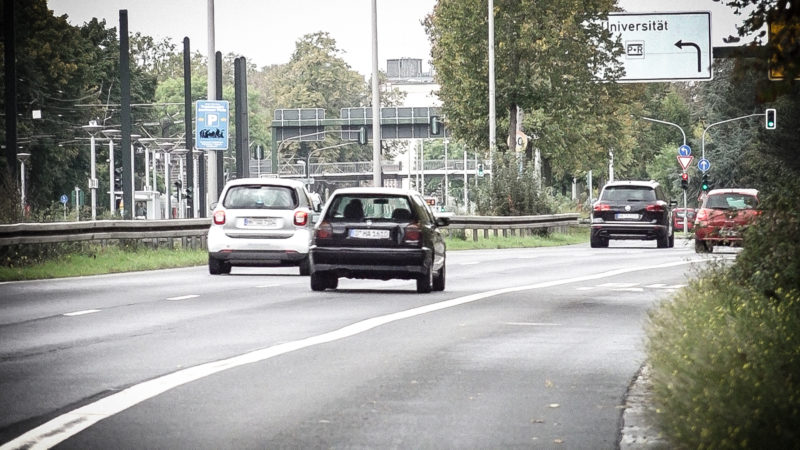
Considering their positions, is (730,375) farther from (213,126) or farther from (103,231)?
(213,126)

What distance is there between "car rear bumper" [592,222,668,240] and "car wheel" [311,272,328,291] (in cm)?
2253

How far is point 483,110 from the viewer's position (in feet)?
216

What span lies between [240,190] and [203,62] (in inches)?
6378

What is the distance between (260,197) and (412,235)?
6343 mm

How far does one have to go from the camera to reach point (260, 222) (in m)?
27.8

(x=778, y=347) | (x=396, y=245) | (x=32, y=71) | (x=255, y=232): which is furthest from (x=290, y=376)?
(x=32, y=71)

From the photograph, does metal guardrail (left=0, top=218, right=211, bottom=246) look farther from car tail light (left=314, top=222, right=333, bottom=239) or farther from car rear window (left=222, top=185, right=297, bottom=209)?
car tail light (left=314, top=222, right=333, bottom=239)

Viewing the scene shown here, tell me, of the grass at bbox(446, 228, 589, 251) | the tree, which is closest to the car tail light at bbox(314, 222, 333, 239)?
the grass at bbox(446, 228, 589, 251)

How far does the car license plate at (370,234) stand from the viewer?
886 inches

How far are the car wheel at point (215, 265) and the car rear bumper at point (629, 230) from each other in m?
18.5

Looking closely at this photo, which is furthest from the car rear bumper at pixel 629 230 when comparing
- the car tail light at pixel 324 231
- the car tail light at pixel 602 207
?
the car tail light at pixel 324 231

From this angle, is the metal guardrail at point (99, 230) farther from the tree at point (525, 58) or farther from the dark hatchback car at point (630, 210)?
the tree at point (525, 58)

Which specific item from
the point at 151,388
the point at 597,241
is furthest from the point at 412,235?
→ the point at 597,241

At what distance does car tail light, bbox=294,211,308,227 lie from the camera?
27.8 m
